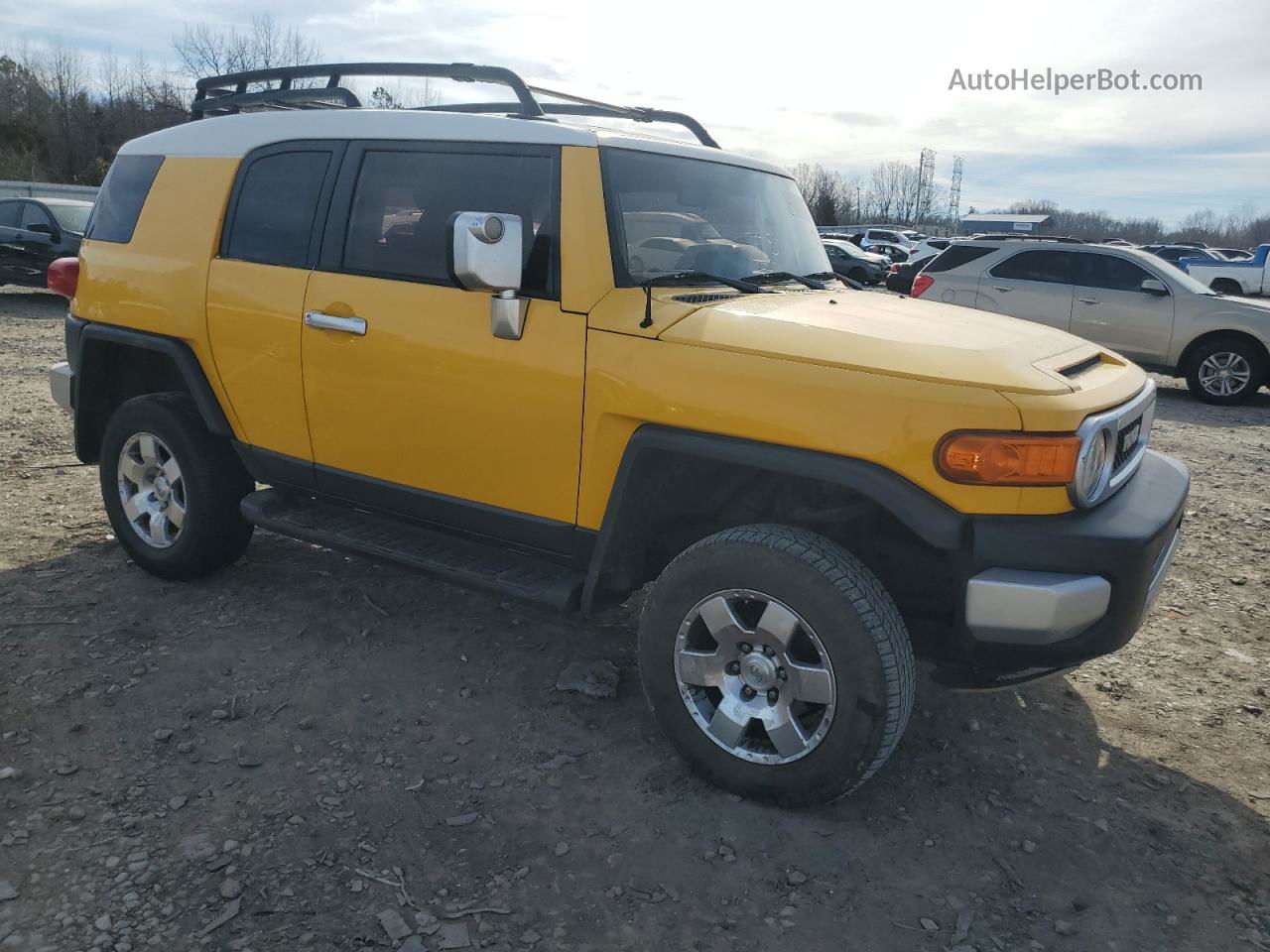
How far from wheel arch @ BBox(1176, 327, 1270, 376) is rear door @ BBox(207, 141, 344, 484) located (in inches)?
400

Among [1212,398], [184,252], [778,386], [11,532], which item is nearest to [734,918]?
[778,386]

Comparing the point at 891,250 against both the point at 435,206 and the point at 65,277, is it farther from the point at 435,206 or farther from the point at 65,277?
the point at 435,206

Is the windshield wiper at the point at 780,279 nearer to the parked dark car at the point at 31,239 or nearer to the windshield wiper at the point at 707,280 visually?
the windshield wiper at the point at 707,280

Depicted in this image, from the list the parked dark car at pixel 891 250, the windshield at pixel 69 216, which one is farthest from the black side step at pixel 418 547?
the parked dark car at pixel 891 250

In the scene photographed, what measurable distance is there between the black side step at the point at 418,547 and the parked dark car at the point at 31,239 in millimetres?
12319

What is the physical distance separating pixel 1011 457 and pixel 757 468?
0.72m

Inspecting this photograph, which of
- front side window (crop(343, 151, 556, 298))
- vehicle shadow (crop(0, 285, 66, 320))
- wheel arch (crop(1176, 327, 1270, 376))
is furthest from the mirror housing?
vehicle shadow (crop(0, 285, 66, 320))

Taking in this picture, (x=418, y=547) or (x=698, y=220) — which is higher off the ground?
(x=698, y=220)

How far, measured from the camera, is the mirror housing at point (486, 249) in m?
2.94

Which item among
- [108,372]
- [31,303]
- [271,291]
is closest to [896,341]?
[271,291]

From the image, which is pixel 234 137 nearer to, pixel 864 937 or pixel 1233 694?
pixel 864 937

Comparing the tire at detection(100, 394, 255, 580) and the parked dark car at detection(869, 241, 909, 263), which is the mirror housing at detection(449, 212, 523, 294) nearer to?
the tire at detection(100, 394, 255, 580)

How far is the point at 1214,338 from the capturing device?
10.8 metres

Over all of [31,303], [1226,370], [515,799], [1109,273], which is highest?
[1109,273]
